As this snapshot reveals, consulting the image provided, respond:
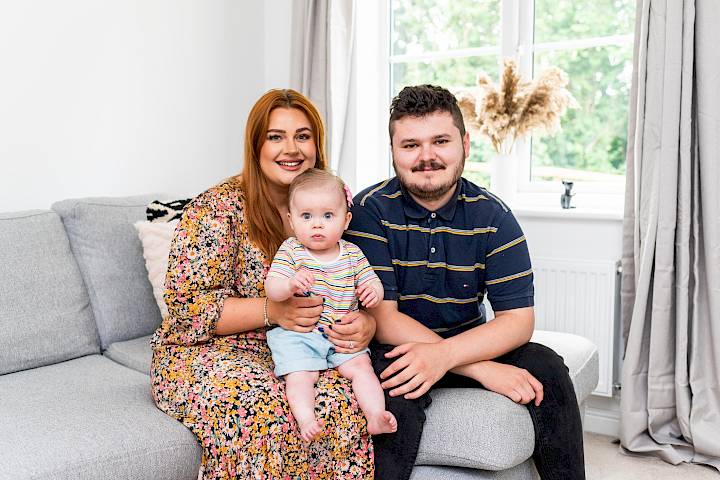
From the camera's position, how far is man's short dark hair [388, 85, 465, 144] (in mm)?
1905

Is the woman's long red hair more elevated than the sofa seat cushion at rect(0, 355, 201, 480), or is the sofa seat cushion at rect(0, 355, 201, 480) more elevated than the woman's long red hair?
the woman's long red hair

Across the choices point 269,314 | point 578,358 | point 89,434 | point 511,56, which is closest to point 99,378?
point 89,434

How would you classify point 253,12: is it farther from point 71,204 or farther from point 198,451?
point 198,451

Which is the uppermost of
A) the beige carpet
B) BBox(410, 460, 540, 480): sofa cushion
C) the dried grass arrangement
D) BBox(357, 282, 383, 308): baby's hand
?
the dried grass arrangement

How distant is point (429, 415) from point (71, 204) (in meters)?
1.46

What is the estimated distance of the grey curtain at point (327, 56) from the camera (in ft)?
11.4

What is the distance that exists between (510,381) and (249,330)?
671mm

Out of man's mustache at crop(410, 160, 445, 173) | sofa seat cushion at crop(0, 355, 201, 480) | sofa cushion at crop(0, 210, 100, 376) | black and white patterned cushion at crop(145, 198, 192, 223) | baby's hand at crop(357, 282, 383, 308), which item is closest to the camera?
sofa seat cushion at crop(0, 355, 201, 480)

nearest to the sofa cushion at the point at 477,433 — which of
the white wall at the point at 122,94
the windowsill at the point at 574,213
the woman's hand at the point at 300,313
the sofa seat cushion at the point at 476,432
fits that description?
the sofa seat cushion at the point at 476,432

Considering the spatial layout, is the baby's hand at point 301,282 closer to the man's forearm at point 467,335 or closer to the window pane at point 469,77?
the man's forearm at point 467,335

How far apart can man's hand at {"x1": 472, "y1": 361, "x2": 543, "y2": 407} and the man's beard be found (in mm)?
447

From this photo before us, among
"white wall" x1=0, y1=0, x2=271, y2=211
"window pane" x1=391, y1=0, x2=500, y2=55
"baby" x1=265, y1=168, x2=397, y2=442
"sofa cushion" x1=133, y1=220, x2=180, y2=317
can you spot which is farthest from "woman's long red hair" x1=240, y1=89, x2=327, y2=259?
"window pane" x1=391, y1=0, x2=500, y2=55

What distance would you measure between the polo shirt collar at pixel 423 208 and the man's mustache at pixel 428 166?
99mm

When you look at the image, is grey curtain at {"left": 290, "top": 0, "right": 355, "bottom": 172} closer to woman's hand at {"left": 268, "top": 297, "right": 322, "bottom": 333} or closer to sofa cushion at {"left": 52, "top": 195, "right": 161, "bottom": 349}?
sofa cushion at {"left": 52, "top": 195, "right": 161, "bottom": 349}
